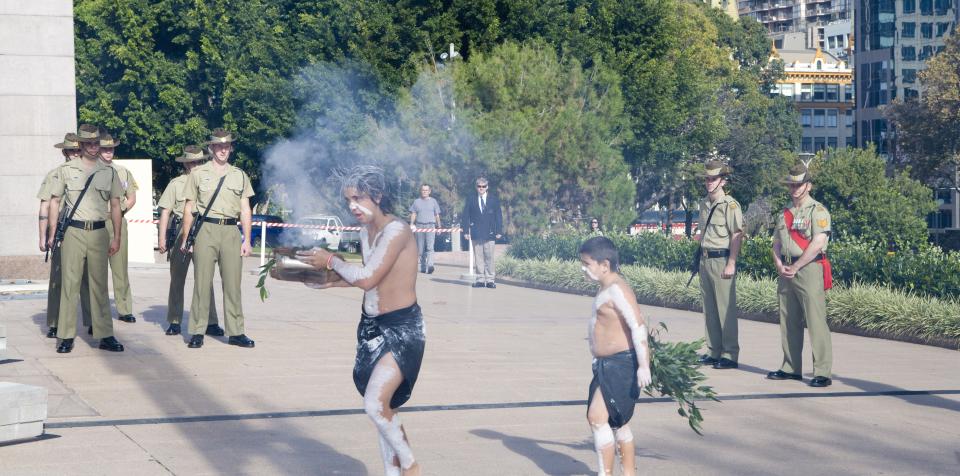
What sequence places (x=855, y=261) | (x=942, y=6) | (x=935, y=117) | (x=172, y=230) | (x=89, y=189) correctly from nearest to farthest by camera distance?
(x=89, y=189) → (x=172, y=230) → (x=855, y=261) → (x=935, y=117) → (x=942, y=6)

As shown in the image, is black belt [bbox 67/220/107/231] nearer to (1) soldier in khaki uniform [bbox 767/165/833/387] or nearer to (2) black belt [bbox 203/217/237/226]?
(2) black belt [bbox 203/217/237/226]

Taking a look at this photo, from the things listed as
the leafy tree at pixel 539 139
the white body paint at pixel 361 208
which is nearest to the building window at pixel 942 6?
the leafy tree at pixel 539 139

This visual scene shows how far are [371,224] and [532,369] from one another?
16.9 feet

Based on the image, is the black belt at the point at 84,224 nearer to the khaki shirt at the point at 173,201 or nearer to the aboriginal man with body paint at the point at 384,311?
the khaki shirt at the point at 173,201

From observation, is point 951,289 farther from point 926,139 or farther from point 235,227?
point 926,139

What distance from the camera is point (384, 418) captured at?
19.4ft

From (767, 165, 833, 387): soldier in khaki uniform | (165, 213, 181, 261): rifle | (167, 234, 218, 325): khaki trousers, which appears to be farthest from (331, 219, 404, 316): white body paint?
(165, 213, 181, 261): rifle

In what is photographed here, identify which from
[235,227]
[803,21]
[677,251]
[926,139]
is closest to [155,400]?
[235,227]

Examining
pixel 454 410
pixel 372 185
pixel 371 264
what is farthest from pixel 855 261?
pixel 371 264

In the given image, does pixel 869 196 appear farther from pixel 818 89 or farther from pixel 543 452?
pixel 818 89

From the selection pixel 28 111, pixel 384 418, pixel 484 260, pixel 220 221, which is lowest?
pixel 384 418

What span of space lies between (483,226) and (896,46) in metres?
87.2

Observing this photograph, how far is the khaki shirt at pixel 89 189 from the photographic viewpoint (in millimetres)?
11469

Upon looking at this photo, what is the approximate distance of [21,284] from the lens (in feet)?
58.5
